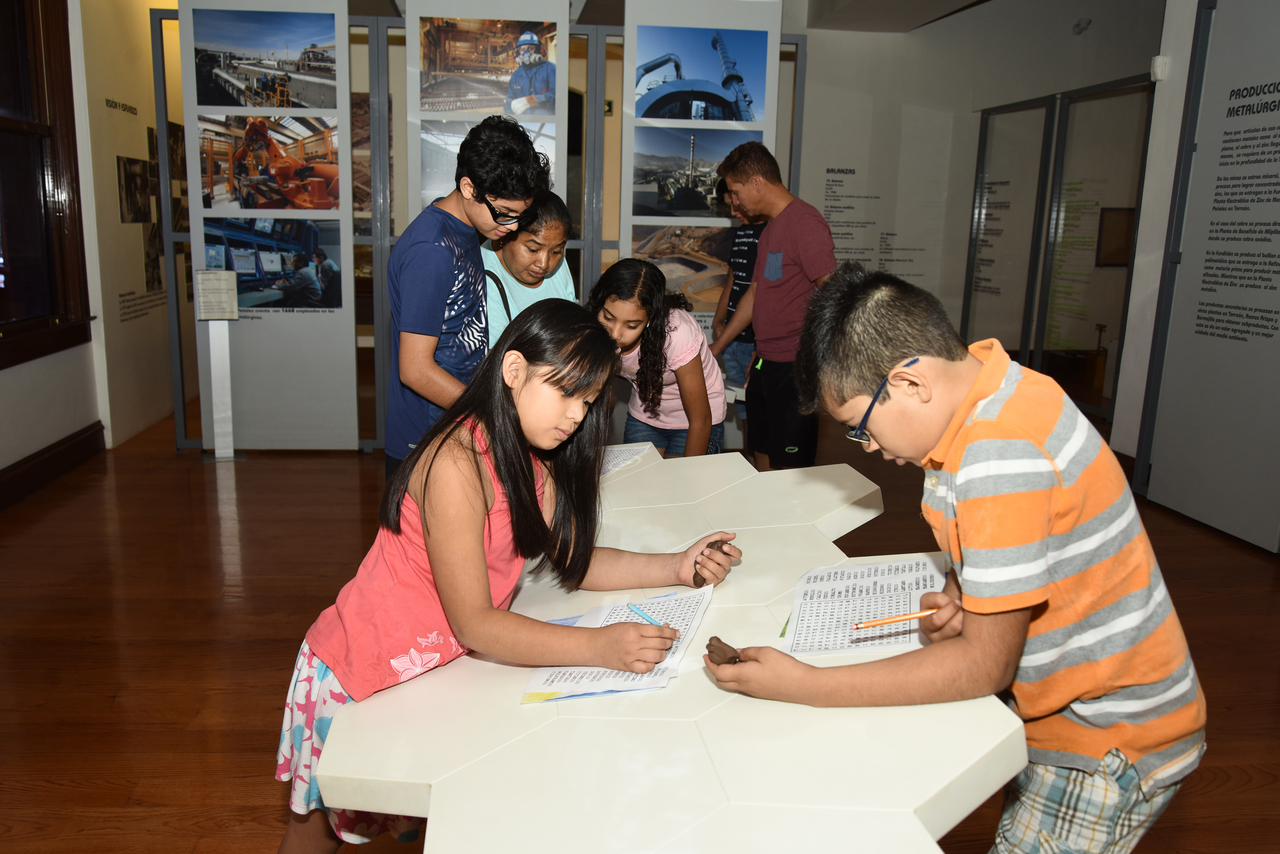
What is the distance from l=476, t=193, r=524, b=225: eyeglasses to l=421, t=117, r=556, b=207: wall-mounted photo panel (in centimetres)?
271

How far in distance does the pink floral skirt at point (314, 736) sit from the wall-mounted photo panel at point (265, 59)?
4.28 m

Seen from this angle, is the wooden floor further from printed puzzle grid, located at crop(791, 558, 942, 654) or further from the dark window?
printed puzzle grid, located at crop(791, 558, 942, 654)

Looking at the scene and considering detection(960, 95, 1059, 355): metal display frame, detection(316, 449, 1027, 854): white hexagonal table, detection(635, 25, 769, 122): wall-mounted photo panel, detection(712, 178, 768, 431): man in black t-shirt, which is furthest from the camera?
detection(960, 95, 1059, 355): metal display frame

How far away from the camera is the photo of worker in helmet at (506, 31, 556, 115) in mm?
4840

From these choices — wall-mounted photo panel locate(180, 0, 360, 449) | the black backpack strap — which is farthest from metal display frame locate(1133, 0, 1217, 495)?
wall-mounted photo panel locate(180, 0, 360, 449)

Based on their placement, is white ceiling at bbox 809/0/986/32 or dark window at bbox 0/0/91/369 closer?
dark window at bbox 0/0/91/369

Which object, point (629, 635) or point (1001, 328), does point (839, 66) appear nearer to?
point (1001, 328)

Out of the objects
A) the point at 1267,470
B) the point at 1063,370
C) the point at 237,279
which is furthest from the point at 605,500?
the point at 1063,370

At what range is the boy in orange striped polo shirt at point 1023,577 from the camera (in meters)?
1.03

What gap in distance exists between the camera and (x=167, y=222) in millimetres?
5035

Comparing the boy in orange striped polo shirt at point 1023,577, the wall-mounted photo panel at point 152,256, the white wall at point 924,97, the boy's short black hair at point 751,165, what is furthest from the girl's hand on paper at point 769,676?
the white wall at point 924,97

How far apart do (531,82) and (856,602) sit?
421 cm

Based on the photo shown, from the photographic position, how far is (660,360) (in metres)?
2.89

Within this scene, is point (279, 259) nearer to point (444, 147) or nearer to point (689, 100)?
point (444, 147)
